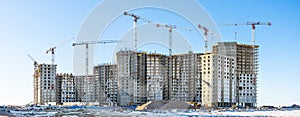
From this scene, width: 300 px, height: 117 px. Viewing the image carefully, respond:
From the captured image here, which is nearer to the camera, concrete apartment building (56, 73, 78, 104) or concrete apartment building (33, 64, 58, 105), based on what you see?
concrete apartment building (33, 64, 58, 105)

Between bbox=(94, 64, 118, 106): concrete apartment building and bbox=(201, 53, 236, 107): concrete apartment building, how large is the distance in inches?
1355

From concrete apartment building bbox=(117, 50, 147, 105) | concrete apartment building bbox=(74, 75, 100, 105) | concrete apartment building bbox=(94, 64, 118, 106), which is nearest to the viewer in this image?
concrete apartment building bbox=(117, 50, 147, 105)

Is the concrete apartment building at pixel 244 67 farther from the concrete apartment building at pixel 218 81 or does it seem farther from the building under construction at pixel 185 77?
the concrete apartment building at pixel 218 81

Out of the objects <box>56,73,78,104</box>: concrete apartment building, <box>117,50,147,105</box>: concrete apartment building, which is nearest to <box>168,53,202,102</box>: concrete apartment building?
<box>117,50,147,105</box>: concrete apartment building

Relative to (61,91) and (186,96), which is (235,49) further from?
(61,91)

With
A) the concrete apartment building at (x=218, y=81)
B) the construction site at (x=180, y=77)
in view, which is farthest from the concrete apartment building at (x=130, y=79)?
the concrete apartment building at (x=218, y=81)

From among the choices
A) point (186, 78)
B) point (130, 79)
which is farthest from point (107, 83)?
point (186, 78)

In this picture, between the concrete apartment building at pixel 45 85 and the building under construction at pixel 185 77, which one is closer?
the building under construction at pixel 185 77

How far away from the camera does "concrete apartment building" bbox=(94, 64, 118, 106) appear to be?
140 m

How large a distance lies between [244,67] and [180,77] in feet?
68.8

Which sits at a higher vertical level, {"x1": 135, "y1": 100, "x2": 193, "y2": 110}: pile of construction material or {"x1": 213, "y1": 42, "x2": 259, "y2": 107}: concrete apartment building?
{"x1": 213, "y1": 42, "x2": 259, "y2": 107}: concrete apartment building

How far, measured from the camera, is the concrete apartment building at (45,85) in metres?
155

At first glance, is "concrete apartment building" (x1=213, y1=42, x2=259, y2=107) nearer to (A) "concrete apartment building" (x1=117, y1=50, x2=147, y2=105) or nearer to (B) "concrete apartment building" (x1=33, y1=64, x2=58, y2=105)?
(A) "concrete apartment building" (x1=117, y1=50, x2=147, y2=105)

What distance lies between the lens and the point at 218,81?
385 ft
